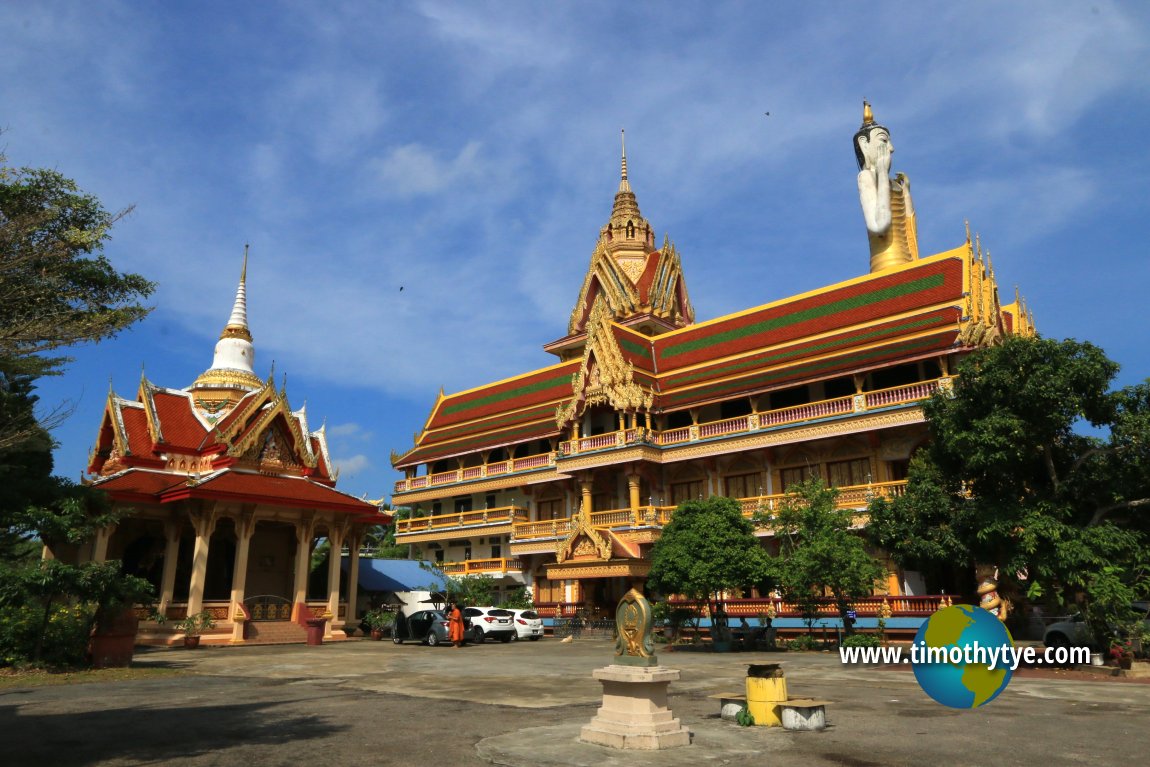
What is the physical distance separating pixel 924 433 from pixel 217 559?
2628 centimetres

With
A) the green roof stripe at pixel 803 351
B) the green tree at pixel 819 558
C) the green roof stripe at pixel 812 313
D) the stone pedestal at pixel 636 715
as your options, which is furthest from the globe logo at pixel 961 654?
the green roof stripe at pixel 812 313

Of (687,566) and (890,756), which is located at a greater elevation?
(687,566)

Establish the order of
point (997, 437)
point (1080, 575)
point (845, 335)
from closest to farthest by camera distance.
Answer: point (1080, 575), point (997, 437), point (845, 335)

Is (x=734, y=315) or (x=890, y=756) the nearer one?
(x=890, y=756)

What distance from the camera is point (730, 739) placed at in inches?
345

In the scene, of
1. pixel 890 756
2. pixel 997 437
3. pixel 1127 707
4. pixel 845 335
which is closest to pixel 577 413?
pixel 845 335

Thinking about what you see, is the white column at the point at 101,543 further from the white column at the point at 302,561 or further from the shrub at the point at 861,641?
the shrub at the point at 861,641

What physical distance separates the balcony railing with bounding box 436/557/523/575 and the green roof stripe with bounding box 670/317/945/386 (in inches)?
465

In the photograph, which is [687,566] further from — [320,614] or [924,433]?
[320,614]

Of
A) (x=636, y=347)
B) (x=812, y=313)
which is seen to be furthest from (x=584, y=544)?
(x=812, y=313)

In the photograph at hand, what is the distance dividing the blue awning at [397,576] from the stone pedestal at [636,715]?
90.3ft

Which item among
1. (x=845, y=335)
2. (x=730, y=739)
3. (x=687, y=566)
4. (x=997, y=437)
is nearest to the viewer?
(x=730, y=739)

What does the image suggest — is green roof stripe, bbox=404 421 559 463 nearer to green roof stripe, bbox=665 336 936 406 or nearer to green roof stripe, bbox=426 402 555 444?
green roof stripe, bbox=426 402 555 444

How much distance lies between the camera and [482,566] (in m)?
39.8
